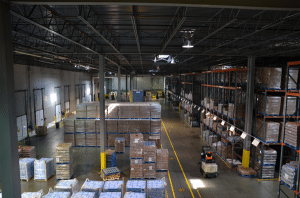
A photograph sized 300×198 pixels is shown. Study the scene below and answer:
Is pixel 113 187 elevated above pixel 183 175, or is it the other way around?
pixel 113 187

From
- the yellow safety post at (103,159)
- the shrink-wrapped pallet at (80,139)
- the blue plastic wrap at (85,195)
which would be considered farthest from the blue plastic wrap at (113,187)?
the shrink-wrapped pallet at (80,139)

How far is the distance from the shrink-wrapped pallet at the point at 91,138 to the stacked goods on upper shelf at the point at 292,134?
12406mm

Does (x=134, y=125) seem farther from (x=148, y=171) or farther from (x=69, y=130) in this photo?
(x=148, y=171)

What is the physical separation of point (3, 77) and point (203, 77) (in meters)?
17.3

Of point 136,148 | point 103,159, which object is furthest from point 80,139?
point 136,148

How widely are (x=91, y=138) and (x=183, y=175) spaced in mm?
7963

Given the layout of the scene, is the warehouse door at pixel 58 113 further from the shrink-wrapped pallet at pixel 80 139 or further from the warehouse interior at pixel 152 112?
the shrink-wrapped pallet at pixel 80 139

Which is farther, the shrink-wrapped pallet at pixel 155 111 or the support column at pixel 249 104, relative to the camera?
the shrink-wrapped pallet at pixel 155 111

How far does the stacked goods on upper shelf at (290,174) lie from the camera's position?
6.75 metres

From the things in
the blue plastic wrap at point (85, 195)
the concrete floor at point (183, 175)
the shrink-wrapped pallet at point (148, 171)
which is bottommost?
the concrete floor at point (183, 175)

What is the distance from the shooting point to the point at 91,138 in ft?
49.3

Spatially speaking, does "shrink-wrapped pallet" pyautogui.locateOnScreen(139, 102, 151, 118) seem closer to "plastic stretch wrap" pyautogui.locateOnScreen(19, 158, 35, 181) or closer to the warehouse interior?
the warehouse interior

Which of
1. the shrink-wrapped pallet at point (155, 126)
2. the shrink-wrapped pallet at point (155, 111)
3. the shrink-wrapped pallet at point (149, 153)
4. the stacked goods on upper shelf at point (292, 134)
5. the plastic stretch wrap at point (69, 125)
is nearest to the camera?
the stacked goods on upper shelf at point (292, 134)

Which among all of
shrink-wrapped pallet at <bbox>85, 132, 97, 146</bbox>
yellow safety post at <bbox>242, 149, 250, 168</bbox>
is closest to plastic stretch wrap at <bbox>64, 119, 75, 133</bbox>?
shrink-wrapped pallet at <bbox>85, 132, 97, 146</bbox>
